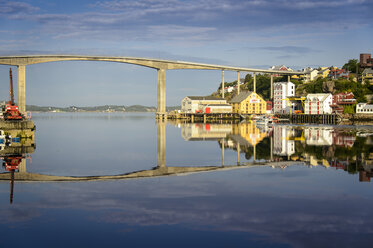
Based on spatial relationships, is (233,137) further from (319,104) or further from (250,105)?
(250,105)

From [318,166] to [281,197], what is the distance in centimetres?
760

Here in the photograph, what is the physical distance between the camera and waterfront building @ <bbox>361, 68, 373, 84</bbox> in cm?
11240

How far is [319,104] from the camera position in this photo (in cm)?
10075

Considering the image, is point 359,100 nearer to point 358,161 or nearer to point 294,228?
point 358,161

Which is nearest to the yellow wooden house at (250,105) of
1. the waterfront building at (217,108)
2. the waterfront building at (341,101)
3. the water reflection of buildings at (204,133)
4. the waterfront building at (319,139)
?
the waterfront building at (217,108)

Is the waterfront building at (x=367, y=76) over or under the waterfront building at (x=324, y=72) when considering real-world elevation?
under

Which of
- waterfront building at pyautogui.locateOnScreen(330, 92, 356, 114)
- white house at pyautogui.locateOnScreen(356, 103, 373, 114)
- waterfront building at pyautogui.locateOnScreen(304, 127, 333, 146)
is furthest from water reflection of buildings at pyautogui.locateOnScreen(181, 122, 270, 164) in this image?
white house at pyautogui.locateOnScreen(356, 103, 373, 114)

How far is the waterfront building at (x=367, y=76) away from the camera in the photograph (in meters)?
112

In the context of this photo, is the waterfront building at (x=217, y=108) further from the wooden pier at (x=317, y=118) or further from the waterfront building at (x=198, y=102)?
the wooden pier at (x=317, y=118)

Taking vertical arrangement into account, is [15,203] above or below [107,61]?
below

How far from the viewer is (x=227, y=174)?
17.6 metres

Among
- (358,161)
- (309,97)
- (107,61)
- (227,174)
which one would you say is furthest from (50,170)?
(309,97)

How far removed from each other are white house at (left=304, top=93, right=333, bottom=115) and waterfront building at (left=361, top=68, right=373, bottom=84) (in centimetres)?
1720

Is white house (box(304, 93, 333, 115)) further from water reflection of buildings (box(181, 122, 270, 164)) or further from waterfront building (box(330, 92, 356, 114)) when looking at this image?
water reflection of buildings (box(181, 122, 270, 164))
